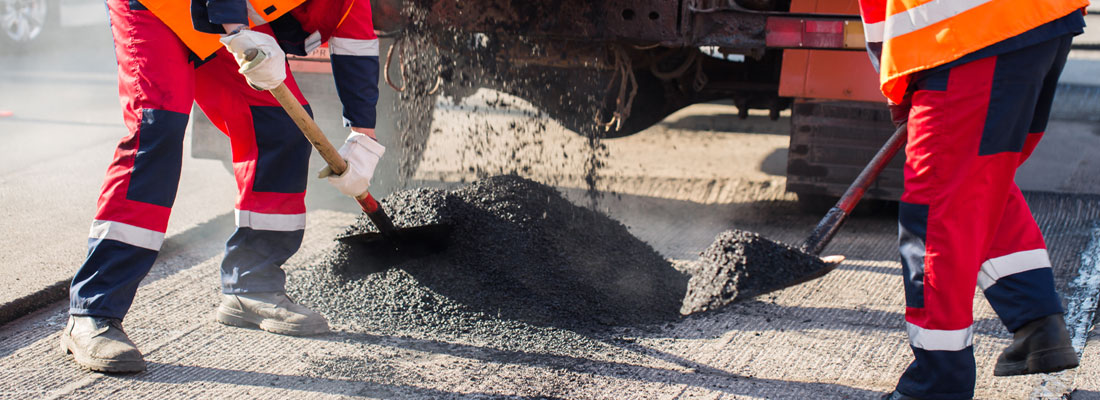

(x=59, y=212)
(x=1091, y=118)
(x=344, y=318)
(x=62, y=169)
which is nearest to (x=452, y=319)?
(x=344, y=318)

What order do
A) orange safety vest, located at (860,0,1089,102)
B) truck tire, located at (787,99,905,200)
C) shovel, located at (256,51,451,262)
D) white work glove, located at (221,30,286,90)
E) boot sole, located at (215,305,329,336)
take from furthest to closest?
1. truck tire, located at (787,99,905,200)
2. shovel, located at (256,51,451,262)
3. boot sole, located at (215,305,329,336)
4. white work glove, located at (221,30,286,90)
5. orange safety vest, located at (860,0,1089,102)

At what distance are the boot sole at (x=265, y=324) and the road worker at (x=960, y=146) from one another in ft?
5.86

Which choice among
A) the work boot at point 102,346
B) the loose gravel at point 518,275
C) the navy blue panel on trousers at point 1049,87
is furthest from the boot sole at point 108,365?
the navy blue panel on trousers at point 1049,87

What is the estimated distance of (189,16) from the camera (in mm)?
2635

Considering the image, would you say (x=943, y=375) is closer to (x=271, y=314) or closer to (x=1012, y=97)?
(x=1012, y=97)

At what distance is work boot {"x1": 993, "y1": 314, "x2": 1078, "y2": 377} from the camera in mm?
2418

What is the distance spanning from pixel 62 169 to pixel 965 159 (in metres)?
4.80

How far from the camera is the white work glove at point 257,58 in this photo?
2549 mm

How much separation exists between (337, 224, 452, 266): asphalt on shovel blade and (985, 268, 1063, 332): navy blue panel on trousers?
1.87m

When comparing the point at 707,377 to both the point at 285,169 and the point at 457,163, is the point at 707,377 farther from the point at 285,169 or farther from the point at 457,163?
the point at 457,163

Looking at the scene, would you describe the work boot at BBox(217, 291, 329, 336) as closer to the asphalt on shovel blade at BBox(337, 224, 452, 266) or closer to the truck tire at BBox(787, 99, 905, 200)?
the asphalt on shovel blade at BBox(337, 224, 452, 266)

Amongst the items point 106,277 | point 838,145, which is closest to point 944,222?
point 838,145

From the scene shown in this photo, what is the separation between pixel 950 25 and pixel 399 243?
1.95 metres

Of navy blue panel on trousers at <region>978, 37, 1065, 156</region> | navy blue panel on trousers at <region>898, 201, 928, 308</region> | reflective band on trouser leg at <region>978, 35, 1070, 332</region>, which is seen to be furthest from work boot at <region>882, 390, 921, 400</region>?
navy blue panel on trousers at <region>978, 37, 1065, 156</region>
